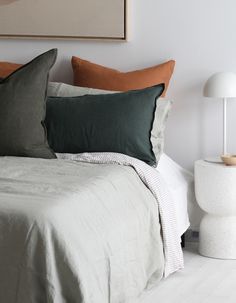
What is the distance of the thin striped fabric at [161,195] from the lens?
378cm

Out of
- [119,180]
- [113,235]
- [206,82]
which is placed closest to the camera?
[113,235]

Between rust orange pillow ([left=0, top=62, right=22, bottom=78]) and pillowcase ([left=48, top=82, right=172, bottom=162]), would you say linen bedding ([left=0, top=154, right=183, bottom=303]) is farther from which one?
rust orange pillow ([left=0, top=62, right=22, bottom=78])

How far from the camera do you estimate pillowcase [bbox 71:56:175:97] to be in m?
4.34

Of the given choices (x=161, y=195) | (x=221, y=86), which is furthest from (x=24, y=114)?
(x=221, y=86)

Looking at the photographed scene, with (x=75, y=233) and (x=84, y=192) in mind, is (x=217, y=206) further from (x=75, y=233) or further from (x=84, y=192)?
(x=75, y=233)

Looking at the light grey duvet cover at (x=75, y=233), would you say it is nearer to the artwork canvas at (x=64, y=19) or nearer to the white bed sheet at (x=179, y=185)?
the white bed sheet at (x=179, y=185)

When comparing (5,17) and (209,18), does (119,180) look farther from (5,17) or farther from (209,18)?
(5,17)

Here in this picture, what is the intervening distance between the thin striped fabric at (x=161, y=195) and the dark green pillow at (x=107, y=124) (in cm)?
9

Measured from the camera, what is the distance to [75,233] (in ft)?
9.75

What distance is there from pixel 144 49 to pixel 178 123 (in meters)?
0.46

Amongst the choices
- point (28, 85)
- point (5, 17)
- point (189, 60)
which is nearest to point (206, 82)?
point (189, 60)

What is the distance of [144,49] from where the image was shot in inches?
178

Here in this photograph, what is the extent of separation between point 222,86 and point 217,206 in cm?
61

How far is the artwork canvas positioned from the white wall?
0.08m
